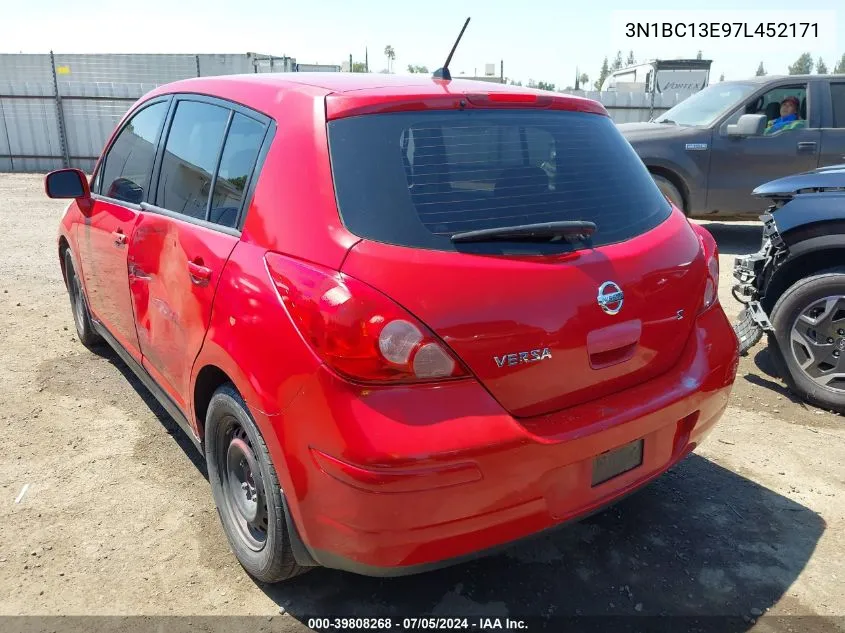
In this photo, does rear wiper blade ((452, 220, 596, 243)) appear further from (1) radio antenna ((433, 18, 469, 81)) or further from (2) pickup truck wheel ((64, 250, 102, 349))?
(2) pickup truck wheel ((64, 250, 102, 349))

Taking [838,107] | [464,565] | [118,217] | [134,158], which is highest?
[838,107]

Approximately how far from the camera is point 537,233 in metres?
2.07

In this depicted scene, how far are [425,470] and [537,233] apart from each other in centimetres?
82

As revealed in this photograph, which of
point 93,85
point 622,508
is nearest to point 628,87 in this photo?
point 93,85

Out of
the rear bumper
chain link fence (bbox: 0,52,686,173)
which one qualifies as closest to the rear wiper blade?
Result: the rear bumper

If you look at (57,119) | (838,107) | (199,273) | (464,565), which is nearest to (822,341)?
(464,565)

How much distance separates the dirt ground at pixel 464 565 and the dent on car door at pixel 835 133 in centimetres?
544

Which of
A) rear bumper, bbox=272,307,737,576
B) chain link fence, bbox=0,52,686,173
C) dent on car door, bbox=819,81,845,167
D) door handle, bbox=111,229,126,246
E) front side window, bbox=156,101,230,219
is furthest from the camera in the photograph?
chain link fence, bbox=0,52,686,173

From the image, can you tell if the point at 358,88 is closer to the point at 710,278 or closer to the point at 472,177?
the point at 472,177

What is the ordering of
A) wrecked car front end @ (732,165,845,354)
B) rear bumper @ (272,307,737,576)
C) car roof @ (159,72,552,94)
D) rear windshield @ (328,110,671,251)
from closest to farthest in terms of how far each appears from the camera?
rear bumper @ (272,307,737,576)
rear windshield @ (328,110,671,251)
car roof @ (159,72,552,94)
wrecked car front end @ (732,165,845,354)

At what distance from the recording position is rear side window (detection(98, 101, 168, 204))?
3250 mm

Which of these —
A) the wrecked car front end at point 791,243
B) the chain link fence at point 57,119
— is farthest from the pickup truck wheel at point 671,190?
the chain link fence at point 57,119

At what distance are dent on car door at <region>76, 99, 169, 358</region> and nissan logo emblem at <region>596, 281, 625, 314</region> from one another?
223 cm

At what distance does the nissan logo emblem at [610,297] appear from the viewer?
6.80 ft
